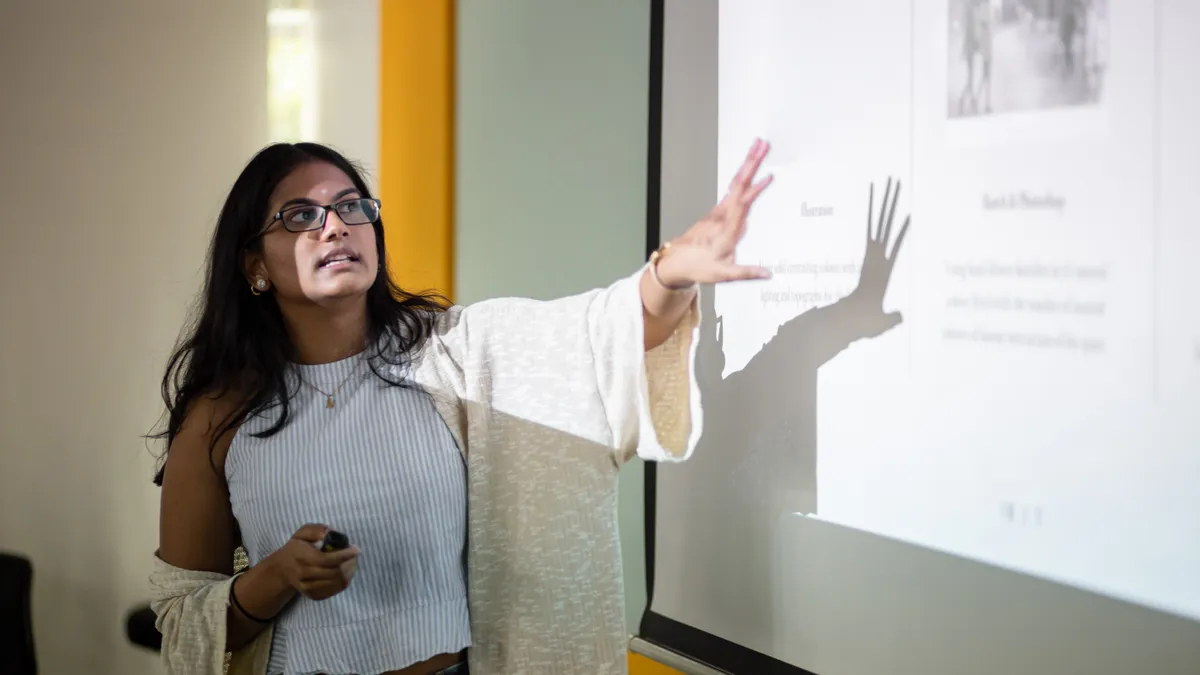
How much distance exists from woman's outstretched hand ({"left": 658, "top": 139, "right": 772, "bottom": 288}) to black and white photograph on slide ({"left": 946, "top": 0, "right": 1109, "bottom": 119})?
0.92 ft

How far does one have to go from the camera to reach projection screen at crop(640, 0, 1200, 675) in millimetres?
903

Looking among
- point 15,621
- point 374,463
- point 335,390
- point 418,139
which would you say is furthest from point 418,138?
point 15,621

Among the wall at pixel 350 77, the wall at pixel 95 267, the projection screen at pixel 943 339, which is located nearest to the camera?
the projection screen at pixel 943 339

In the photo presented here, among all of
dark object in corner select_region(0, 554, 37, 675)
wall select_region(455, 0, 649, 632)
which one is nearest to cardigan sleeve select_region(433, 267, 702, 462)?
wall select_region(455, 0, 649, 632)

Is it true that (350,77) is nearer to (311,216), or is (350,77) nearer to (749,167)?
(311,216)

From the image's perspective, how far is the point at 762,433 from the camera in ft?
4.32

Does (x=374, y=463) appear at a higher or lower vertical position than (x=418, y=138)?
lower

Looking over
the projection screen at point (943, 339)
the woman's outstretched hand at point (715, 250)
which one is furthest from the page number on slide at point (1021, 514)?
the woman's outstretched hand at point (715, 250)

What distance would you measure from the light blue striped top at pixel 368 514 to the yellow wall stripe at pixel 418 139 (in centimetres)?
62

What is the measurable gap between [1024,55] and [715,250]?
43 cm

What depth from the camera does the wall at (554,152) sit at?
155 cm

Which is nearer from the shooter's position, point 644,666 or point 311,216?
point 311,216

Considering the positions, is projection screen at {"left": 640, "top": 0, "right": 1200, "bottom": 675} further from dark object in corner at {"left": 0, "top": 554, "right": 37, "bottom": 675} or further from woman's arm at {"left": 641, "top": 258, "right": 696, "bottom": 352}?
dark object in corner at {"left": 0, "top": 554, "right": 37, "bottom": 675}

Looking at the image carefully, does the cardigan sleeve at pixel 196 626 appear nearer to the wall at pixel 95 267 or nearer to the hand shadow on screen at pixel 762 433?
the hand shadow on screen at pixel 762 433
